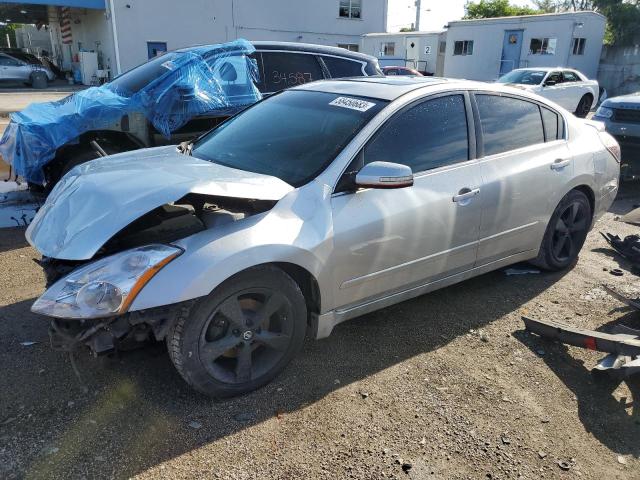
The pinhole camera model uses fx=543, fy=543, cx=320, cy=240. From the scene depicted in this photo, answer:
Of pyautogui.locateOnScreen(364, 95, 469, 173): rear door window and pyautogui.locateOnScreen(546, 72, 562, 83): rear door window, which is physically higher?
pyautogui.locateOnScreen(364, 95, 469, 173): rear door window

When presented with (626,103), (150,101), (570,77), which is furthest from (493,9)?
(150,101)

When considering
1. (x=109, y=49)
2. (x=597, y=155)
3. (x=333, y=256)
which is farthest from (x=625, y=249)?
(x=109, y=49)

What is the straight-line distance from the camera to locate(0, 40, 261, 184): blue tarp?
5535mm

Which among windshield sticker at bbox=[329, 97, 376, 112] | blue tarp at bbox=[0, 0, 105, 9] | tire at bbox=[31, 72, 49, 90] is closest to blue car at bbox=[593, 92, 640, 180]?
windshield sticker at bbox=[329, 97, 376, 112]

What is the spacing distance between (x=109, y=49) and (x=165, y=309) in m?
27.1

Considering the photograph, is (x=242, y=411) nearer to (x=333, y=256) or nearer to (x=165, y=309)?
(x=165, y=309)

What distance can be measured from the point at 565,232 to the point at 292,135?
2701mm

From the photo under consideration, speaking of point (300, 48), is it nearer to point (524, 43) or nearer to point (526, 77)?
point (526, 77)

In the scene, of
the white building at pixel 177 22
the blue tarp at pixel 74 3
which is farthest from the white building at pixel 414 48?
the blue tarp at pixel 74 3

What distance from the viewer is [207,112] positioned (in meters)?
6.20

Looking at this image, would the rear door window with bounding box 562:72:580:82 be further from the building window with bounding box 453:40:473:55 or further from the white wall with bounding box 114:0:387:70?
the white wall with bounding box 114:0:387:70

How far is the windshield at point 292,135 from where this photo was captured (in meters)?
3.33

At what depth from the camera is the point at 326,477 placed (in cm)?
253

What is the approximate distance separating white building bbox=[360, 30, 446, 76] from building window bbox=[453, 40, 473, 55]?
2591 mm
